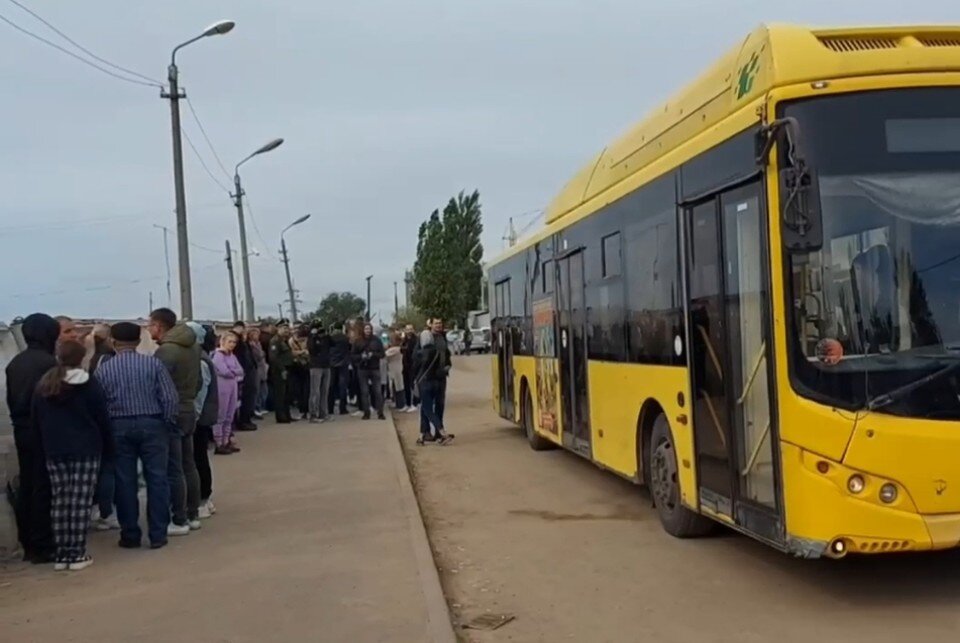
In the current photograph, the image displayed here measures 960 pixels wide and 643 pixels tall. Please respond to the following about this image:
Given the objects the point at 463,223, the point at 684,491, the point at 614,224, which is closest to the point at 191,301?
the point at 614,224

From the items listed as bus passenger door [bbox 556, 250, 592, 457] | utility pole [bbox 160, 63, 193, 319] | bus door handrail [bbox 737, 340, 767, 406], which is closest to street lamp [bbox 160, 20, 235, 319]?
utility pole [bbox 160, 63, 193, 319]

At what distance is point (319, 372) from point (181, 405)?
35.7 ft

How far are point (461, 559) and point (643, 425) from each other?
6.98ft

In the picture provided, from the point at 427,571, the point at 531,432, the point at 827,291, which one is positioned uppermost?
the point at 827,291

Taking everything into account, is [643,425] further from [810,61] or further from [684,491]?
[810,61]

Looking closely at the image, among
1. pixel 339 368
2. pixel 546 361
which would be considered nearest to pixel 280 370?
pixel 339 368

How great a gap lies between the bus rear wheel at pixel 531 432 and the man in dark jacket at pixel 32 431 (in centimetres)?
793

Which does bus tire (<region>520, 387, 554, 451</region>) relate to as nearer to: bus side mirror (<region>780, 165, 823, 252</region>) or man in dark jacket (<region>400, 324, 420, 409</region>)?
man in dark jacket (<region>400, 324, 420, 409</region>)

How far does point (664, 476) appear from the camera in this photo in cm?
901

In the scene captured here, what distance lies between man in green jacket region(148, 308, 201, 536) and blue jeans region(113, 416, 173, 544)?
27 centimetres

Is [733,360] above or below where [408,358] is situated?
above

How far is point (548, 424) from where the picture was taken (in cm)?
1398

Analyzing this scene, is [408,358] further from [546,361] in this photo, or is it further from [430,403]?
[546,361]

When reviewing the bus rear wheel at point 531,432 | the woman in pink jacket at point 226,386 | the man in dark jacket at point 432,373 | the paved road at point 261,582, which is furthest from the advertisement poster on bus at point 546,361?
the woman in pink jacket at point 226,386
